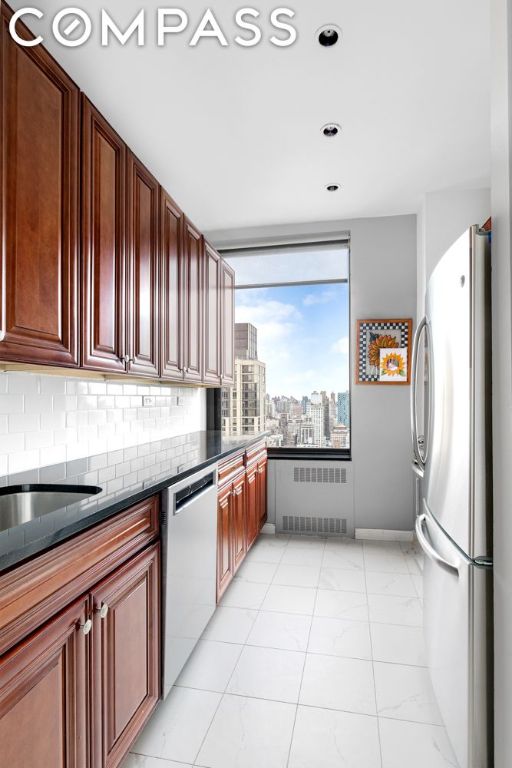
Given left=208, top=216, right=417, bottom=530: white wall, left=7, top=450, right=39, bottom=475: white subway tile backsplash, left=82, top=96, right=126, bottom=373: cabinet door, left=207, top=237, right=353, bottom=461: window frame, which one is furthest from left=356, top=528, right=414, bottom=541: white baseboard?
Answer: left=7, top=450, right=39, bottom=475: white subway tile backsplash

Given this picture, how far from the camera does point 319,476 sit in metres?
4.02

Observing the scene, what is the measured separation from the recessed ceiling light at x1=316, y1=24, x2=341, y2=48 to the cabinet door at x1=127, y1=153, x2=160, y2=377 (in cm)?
99

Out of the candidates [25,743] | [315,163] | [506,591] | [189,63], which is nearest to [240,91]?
[189,63]

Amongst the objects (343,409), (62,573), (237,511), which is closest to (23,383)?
(62,573)

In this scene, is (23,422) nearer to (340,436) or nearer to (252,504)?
(252,504)

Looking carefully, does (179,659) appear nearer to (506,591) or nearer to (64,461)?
(64,461)

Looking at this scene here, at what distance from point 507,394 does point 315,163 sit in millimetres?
2350

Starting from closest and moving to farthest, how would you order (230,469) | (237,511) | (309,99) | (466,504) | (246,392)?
(466,504) → (309,99) → (230,469) → (237,511) → (246,392)

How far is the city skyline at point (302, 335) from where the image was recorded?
4129 mm

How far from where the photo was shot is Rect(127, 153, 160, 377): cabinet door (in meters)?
2.14

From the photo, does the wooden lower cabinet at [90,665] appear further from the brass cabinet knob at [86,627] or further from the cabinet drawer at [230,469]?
the cabinet drawer at [230,469]

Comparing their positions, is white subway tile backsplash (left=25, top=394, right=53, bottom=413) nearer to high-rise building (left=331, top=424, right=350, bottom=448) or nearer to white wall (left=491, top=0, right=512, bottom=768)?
white wall (left=491, top=0, right=512, bottom=768)

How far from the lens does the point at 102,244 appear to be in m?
1.87

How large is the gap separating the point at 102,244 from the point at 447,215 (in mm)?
2722
